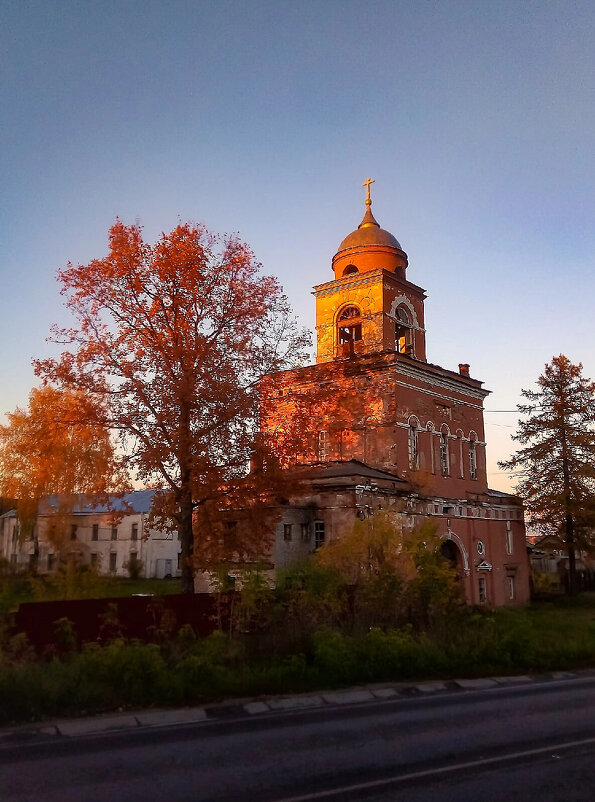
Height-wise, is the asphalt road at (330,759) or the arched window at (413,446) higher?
the arched window at (413,446)

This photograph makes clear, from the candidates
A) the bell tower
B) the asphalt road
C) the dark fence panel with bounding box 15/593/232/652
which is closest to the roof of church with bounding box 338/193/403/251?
the bell tower

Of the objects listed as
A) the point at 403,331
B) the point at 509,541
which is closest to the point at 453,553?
the point at 509,541

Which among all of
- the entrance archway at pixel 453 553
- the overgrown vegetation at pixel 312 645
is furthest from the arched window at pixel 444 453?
the overgrown vegetation at pixel 312 645

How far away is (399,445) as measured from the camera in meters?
34.3

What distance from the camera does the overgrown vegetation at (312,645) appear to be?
12969mm

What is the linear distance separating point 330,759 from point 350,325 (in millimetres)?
30780

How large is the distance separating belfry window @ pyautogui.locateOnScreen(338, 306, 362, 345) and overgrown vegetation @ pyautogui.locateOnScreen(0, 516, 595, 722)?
18.2 meters

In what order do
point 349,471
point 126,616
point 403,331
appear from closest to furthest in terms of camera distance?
point 126,616 → point 349,471 → point 403,331

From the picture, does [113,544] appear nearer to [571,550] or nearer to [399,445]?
[399,445]

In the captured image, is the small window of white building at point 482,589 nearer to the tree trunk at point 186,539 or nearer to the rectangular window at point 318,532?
the rectangular window at point 318,532

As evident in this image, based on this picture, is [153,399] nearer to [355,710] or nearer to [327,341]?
[355,710]

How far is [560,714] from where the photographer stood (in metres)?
12.1

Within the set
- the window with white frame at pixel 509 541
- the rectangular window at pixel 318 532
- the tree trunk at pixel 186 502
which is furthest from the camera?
the window with white frame at pixel 509 541

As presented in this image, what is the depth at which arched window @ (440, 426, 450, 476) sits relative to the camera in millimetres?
37156
